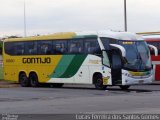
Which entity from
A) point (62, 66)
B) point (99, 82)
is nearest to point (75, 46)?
point (62, 66)

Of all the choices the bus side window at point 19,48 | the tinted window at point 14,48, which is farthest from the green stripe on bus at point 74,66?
the tinted window at point 14,48

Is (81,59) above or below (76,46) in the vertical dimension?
below

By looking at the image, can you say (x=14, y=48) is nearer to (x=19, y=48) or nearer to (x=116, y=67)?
(x=19, y=48)

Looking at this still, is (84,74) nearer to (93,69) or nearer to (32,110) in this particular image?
(93,69)

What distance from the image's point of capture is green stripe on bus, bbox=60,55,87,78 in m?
31.9

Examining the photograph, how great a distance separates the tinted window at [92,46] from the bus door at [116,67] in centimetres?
90

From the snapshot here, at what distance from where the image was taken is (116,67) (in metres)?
30.2

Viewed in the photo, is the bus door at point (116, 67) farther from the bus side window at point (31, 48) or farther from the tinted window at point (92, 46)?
the bus side window at point (31, 48)

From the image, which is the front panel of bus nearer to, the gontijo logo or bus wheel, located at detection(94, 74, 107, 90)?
bus wheel, located at detection(94, 74, 107, 90)

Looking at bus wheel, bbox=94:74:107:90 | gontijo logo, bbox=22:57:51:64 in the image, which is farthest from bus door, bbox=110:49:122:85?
gontijo logo, bbox=22:57:51:64

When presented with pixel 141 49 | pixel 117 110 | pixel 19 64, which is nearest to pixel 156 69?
pixel 141 49

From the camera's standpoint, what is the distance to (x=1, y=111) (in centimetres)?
1794

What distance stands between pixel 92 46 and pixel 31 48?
553cm

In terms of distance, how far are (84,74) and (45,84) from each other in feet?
17.5
